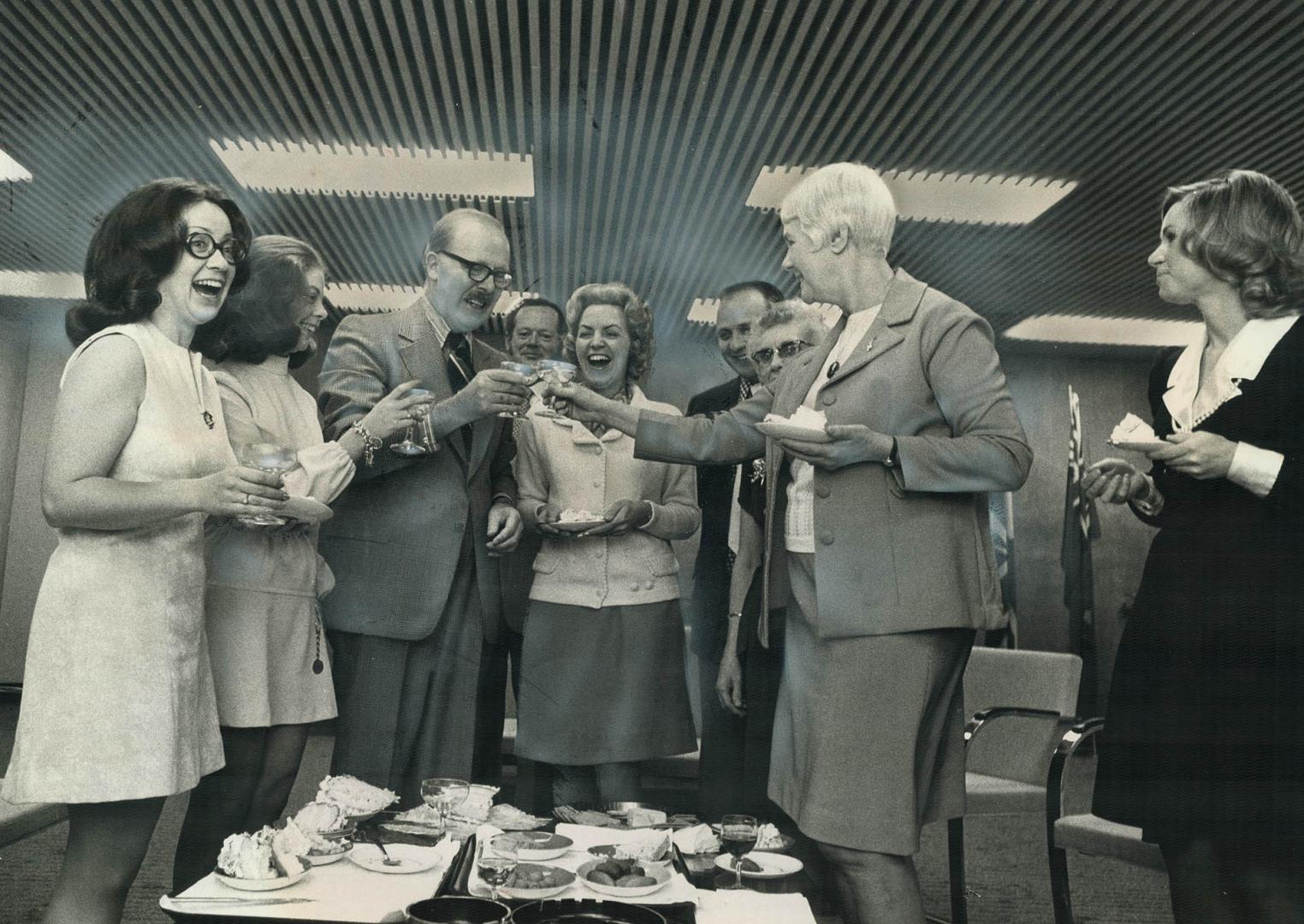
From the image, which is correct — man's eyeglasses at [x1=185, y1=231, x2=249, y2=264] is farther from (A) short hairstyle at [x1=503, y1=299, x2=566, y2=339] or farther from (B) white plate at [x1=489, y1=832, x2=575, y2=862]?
(B) white plate at [x1=489, y1=832, x2=575, y2=862]

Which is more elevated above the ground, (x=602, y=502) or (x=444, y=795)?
(x=602, y=502)

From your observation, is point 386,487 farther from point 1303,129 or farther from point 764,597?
point 1303,129

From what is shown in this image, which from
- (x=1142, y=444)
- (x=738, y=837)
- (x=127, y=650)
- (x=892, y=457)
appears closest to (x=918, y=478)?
(x=892, y=457)

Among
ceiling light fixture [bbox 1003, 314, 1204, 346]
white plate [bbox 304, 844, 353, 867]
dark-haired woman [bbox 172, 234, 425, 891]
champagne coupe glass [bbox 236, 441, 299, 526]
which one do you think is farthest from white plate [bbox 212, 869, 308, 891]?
ceiling light fixture [bbox 1003, 314, 1204, 346]

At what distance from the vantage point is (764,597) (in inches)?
104

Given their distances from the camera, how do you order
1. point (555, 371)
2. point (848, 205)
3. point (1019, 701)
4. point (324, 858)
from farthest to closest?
point (1019, 701) < point (555, 371) < point (848, 205) < point (324, 858)

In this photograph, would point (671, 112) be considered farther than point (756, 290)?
No

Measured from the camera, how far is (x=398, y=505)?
298cm

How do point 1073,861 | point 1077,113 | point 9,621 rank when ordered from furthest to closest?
1. point 1073,861
2. point 1077,113
3. point 9,621

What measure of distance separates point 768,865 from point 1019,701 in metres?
2.06

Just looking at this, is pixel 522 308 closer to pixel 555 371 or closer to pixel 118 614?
pixel 555 371

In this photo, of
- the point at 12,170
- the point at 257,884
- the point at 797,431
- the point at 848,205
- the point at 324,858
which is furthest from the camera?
the point at 12,170

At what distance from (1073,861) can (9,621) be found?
4.39 m

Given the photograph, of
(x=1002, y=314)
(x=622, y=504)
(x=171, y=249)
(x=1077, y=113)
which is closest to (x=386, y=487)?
(x=622, y=504)
